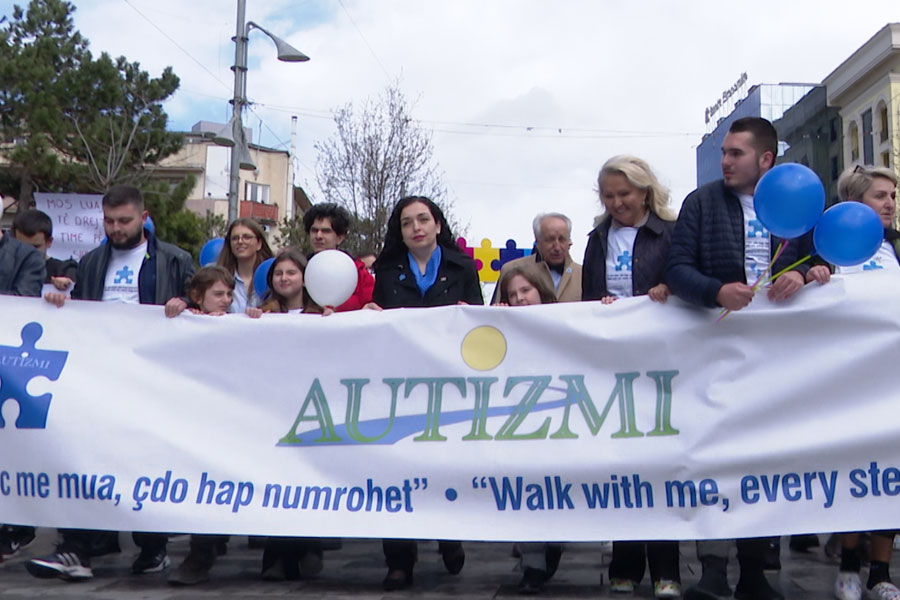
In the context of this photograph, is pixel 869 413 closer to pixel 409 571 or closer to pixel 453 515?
pixel 453 515

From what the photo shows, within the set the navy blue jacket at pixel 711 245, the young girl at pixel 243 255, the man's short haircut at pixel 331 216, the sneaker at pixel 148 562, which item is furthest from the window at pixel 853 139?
the sneaker at pixel 148 562

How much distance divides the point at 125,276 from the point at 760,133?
3146mm

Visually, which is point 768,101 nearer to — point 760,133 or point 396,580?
point 760,133

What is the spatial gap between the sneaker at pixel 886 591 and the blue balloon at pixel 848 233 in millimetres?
1337

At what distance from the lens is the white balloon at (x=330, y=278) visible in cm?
532

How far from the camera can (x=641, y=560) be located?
193 inches

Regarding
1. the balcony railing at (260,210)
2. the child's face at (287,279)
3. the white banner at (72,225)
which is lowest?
the child's face at (287,279)

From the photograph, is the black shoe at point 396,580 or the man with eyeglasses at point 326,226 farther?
the man with eyeglasses at point 326,226

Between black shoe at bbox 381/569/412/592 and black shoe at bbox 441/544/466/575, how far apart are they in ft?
1.15

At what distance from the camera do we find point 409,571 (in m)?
5.02

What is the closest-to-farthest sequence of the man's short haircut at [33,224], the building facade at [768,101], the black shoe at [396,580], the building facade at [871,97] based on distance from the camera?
the black shoe at [396,580]
the man's short haircut at [33,224]
the building facade at [871,97]
the building facade at [768,101]

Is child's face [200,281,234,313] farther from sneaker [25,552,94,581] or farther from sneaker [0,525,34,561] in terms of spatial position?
sneaker [0,525,34,561]

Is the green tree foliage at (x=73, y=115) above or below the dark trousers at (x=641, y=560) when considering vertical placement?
above

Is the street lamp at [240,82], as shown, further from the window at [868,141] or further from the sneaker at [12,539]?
the window at [868,141]
